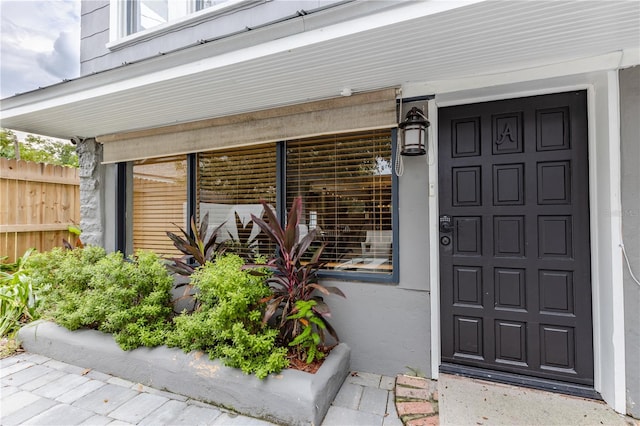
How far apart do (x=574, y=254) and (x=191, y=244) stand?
3.59m

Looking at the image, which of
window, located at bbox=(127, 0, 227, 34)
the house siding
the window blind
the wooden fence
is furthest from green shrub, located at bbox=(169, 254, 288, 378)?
the wooden fence

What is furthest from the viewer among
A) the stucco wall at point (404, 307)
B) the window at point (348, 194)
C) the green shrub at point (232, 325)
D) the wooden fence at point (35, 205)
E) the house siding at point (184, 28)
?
the wooden fence at point (35, 205)

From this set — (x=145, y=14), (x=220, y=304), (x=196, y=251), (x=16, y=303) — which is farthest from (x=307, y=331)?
(x=145, y=14)

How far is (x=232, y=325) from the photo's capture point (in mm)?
2445

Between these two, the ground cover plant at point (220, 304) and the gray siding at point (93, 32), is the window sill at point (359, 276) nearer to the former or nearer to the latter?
the ground cover plant at point (220, 304)

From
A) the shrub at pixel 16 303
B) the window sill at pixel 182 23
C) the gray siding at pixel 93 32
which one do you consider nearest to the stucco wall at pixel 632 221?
the window sill at pixel 182 23

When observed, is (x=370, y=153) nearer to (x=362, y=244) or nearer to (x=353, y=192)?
(x=353, y=192)

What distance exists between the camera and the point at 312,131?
9.75 ft

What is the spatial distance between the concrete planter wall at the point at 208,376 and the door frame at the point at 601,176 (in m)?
1.08

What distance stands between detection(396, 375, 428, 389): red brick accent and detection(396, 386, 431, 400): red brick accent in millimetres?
66

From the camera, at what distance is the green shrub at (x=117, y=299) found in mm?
2828

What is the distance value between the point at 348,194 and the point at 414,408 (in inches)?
75.7

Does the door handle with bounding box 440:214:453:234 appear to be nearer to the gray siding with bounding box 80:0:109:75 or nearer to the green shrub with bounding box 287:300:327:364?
the green shrub with bounding box 287:300:327:364

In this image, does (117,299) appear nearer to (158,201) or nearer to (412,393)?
(158,201)
